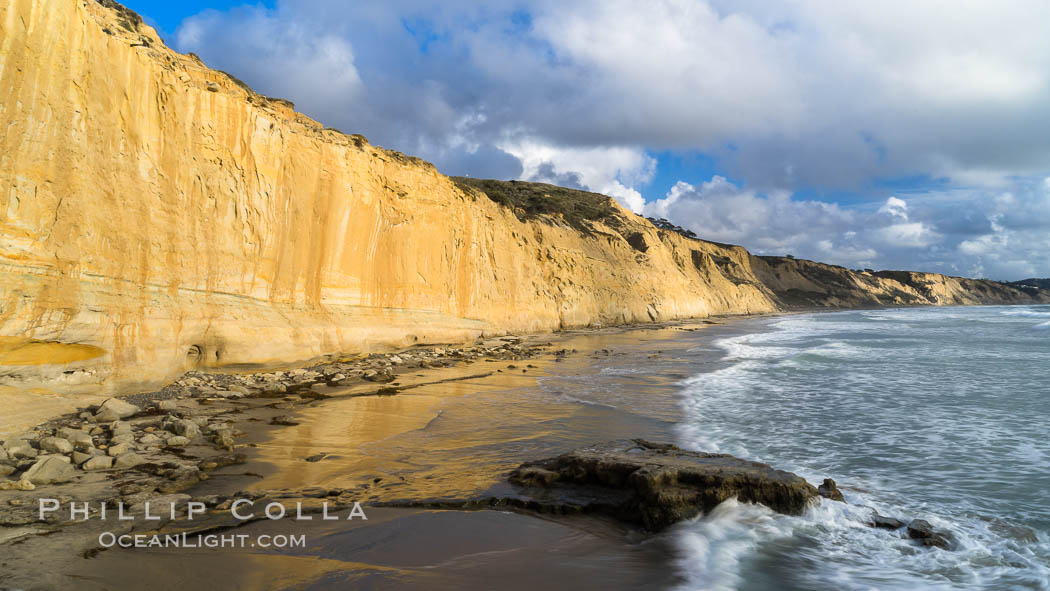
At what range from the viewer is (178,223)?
9.79 m

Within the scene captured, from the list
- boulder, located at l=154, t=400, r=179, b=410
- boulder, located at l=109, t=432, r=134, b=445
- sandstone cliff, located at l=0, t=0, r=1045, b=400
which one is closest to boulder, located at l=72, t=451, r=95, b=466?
boulder, located at l=109, t=432, r=134, b=445

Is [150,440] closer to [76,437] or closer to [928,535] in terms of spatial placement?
[76,437]

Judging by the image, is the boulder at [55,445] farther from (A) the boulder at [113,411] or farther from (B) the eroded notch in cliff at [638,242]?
(B) the eroded notch in cliff at [638,242]

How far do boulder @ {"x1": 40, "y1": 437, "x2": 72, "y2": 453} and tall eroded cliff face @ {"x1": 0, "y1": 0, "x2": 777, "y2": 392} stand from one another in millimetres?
2614

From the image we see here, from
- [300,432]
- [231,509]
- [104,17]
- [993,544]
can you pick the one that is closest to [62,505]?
[231,509]

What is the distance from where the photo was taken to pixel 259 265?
11586 millimetres

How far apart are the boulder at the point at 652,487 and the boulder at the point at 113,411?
5.41 m

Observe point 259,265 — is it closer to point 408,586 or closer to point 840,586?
point 408,586

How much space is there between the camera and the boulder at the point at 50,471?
4.45 meters

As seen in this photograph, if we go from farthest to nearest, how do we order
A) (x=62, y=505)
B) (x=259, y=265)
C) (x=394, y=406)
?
(x=259, y=265)
(x=394, y=406)
(x=62, y=505)

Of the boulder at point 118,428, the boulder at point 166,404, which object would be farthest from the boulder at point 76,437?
the boulder at point 166,404

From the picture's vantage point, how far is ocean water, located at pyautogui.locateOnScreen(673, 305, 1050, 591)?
3865 millimetres

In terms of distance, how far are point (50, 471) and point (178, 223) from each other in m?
6.47

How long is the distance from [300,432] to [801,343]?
888 inches
